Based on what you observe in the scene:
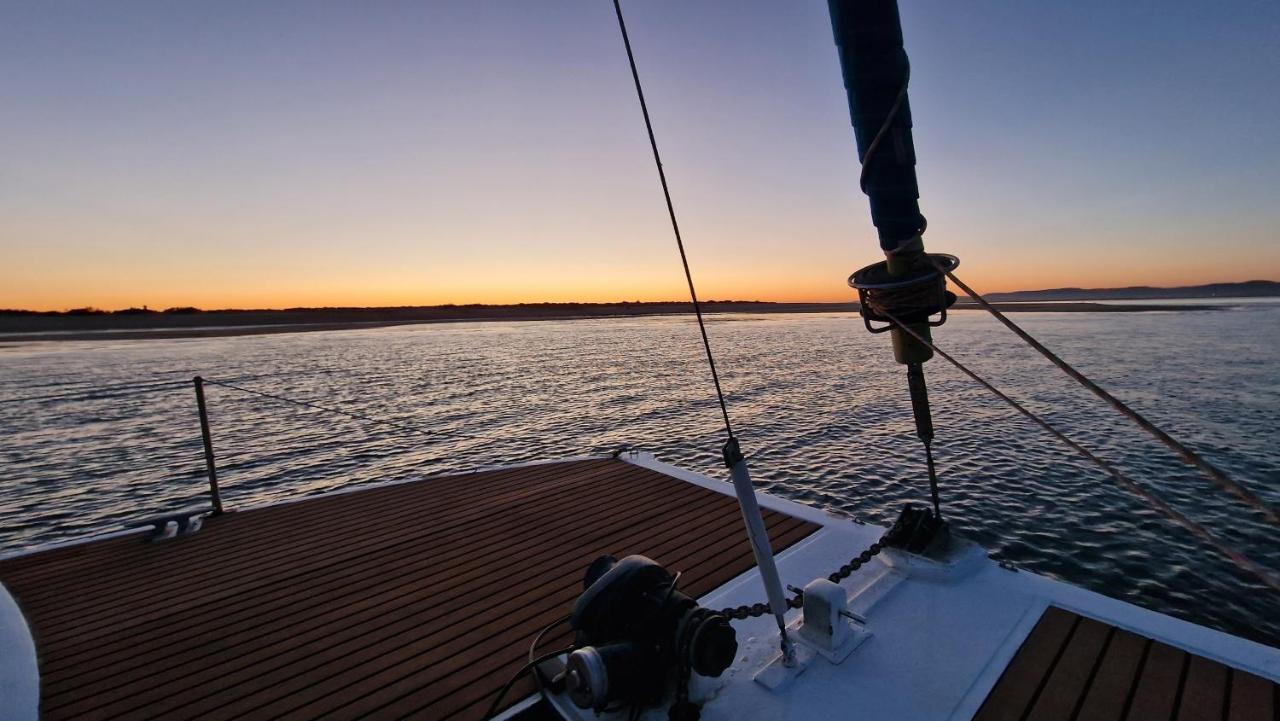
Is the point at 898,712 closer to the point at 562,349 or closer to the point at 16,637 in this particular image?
the point at 16,637

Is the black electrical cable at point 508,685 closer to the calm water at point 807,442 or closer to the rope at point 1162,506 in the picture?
the rope at point 1162,506

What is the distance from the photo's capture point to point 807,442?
548 inches

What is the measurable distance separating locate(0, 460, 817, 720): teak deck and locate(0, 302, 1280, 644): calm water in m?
2.64

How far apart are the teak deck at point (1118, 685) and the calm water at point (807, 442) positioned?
442 centimetres

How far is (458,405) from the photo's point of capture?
2138 centimetres

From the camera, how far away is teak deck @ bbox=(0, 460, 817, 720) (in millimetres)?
3578

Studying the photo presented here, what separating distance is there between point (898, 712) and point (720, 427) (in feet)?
41.5

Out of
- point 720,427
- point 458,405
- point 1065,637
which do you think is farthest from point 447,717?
point 458,405

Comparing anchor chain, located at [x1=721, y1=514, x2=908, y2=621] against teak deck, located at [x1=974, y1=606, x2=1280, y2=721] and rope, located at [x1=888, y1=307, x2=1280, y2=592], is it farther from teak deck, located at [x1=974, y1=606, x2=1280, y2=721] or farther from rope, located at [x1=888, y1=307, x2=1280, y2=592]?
rope, located at [x1=888, y1=307, x2=1280, y2=592]

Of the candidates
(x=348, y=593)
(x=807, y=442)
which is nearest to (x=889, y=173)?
(x=348, y=593)

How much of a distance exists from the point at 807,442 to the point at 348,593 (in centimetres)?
1171

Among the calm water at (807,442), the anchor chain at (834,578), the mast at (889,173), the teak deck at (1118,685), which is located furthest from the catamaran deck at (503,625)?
the calm water at (807,442)

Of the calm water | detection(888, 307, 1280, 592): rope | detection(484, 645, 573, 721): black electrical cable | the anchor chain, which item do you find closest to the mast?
detection(888, 307, 1280, 592): rope

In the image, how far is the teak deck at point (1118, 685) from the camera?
9.55 feet
